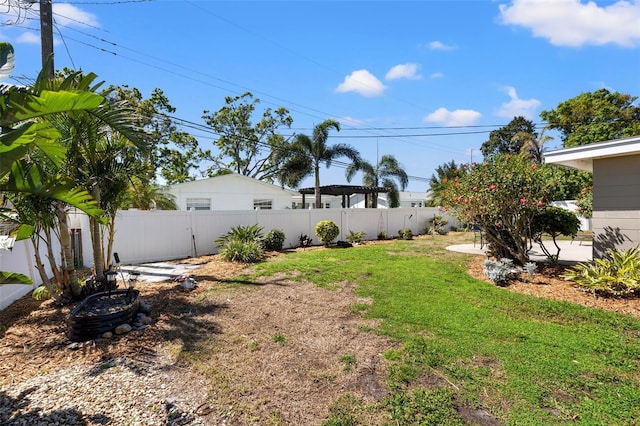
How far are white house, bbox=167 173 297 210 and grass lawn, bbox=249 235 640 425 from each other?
1382 cm

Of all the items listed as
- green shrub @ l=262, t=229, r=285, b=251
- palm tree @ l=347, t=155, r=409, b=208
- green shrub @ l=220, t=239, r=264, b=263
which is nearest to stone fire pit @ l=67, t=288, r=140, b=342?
green shrub @ l=220, t=239, r=264, b=263

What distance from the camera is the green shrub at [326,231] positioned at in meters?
13.2

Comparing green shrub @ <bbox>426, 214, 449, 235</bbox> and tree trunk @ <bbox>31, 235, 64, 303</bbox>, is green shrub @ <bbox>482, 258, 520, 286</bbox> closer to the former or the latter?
tree trunk @ <bbox>31, 235, 64, 303</bbox>

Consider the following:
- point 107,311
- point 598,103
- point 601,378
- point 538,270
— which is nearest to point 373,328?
point 601,378

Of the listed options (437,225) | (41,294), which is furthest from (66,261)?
(437,225)

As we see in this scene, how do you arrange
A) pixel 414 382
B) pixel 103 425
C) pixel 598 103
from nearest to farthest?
1. pixel 103 425
2. pixel 414 382
3. pixel 598 103

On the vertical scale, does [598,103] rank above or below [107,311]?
above

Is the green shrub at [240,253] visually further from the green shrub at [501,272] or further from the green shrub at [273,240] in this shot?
the green shrub at [501,272]

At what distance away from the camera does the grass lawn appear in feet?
9.14

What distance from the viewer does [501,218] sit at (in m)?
7.46

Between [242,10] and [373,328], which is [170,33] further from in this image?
[373,328]

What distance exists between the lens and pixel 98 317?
4258 millimetres

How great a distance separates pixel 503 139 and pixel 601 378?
139 ft

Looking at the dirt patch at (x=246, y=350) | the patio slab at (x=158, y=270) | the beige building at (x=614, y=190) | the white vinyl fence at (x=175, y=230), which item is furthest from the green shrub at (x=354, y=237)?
the beige building at (x=614, y=190)
